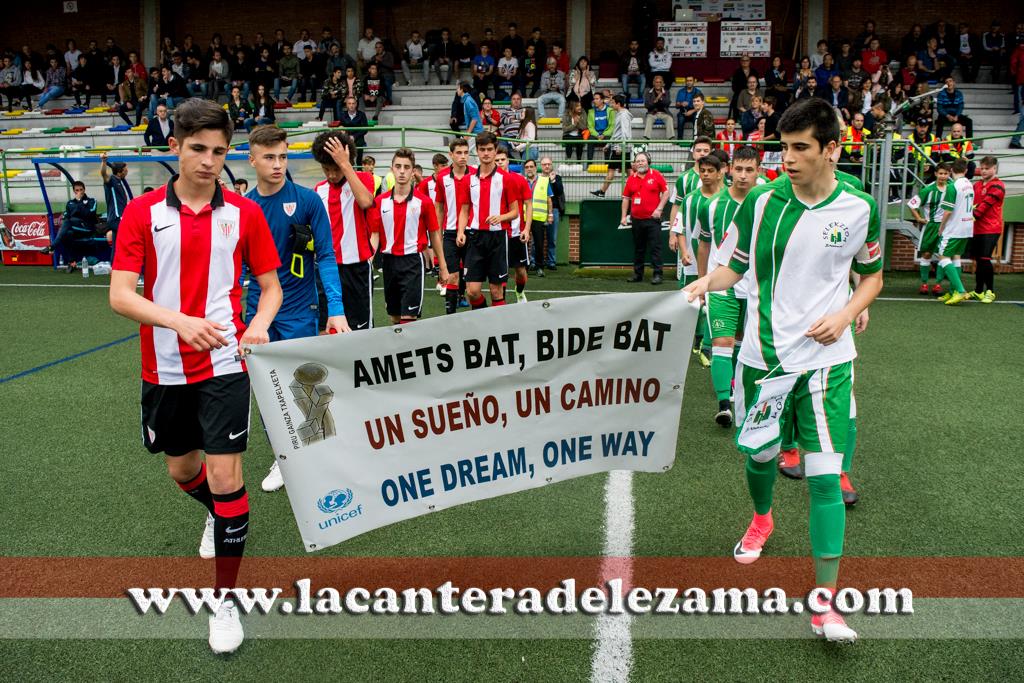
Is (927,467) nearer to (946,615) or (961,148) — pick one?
(946,615)

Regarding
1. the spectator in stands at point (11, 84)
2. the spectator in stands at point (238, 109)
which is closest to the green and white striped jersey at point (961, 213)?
the spectator in stands at point (238, 109)

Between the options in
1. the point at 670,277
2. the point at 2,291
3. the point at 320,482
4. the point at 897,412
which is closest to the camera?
the point at 320,482

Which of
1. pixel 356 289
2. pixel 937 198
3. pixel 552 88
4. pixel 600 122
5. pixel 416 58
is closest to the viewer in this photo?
pixel 356 289

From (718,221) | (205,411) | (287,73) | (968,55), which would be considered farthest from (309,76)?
(205,411)

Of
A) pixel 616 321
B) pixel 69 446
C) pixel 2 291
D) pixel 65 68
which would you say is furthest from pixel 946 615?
pixel 65 68

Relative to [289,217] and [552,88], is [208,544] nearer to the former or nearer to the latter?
[289,217]

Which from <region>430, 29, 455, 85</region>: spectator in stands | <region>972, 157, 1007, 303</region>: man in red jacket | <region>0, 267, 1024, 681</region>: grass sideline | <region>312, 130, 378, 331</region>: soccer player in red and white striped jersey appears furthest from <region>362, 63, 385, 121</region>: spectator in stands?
<region>312, 130, 378, 331</region>: soccer player in red and white striped jersey

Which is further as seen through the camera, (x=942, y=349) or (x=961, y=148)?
(x=961, y=148)

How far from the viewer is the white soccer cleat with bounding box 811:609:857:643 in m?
3.51

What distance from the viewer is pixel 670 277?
1645cm

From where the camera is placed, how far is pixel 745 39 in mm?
26312

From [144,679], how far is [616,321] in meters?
2.40

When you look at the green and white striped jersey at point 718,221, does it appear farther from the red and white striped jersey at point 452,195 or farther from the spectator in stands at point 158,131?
the spectator in stands at point 158,131

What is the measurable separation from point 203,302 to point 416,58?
2492 cm
